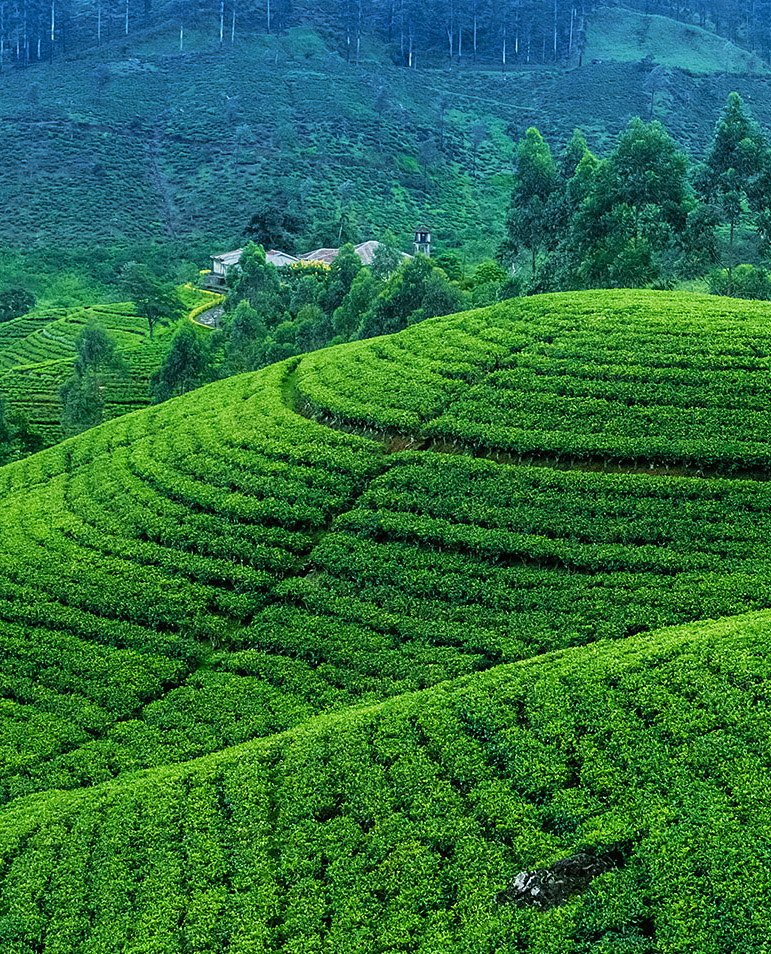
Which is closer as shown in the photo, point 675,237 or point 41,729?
point 41,729

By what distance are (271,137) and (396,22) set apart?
45638 mm

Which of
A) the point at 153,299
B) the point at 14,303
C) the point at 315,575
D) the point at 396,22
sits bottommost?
the point at 14,303

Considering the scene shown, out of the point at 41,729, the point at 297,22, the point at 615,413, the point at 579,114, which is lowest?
the point at 41,729

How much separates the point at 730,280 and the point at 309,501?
28721 mm

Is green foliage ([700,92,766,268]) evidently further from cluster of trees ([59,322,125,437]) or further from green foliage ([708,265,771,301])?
cluster of trees ([59,322,125,437])

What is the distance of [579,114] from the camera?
11812 centimetres

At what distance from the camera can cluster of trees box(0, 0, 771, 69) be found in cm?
14362

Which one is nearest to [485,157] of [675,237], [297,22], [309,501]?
[297,22]

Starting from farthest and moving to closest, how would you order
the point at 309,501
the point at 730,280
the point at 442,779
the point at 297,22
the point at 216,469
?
the point at 297,22 < the point at 730,280 < the point at 216,469 < the point at 309,501 < the point at 442,779

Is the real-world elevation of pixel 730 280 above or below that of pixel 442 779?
above

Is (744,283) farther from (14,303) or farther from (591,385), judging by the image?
(14,303)

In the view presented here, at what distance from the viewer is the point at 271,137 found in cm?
11725

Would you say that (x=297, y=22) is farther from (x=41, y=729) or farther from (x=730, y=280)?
(x=41, y=729)

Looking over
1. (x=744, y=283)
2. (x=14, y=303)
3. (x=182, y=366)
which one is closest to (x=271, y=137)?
(x=14, y=303)
